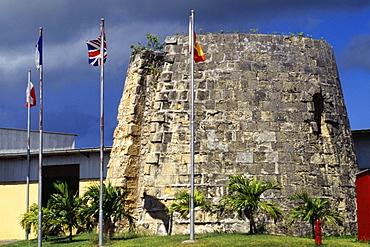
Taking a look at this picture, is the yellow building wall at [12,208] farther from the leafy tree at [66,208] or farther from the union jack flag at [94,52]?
the union jack flag at [94,52]

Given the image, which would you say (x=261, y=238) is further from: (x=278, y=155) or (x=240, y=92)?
(x=240, y=92)

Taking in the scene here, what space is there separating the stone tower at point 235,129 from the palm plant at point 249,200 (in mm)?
484

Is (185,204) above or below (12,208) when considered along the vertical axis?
above

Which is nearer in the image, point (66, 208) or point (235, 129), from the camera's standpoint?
point (235, 129)

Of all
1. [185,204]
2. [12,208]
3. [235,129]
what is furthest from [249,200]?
[12,208]

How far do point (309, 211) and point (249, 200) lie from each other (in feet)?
7.76

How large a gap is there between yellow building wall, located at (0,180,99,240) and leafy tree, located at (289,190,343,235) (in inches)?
701

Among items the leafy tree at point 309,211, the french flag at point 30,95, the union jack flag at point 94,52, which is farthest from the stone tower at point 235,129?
the french flag at point 30,95

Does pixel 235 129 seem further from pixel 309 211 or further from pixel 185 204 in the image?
pixel 309 211

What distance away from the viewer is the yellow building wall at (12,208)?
36.2 metres

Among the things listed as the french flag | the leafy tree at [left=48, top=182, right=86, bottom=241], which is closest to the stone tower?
the leafy tree at [left=48, top=182, right=86, bottom=241]

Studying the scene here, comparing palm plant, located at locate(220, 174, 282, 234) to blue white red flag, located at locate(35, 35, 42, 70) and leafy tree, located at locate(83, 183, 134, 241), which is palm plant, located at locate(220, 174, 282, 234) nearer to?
leafy tree, located at locate(83, 183, 134, 241)

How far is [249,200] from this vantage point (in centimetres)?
2180

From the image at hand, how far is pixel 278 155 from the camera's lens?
77.0ft
